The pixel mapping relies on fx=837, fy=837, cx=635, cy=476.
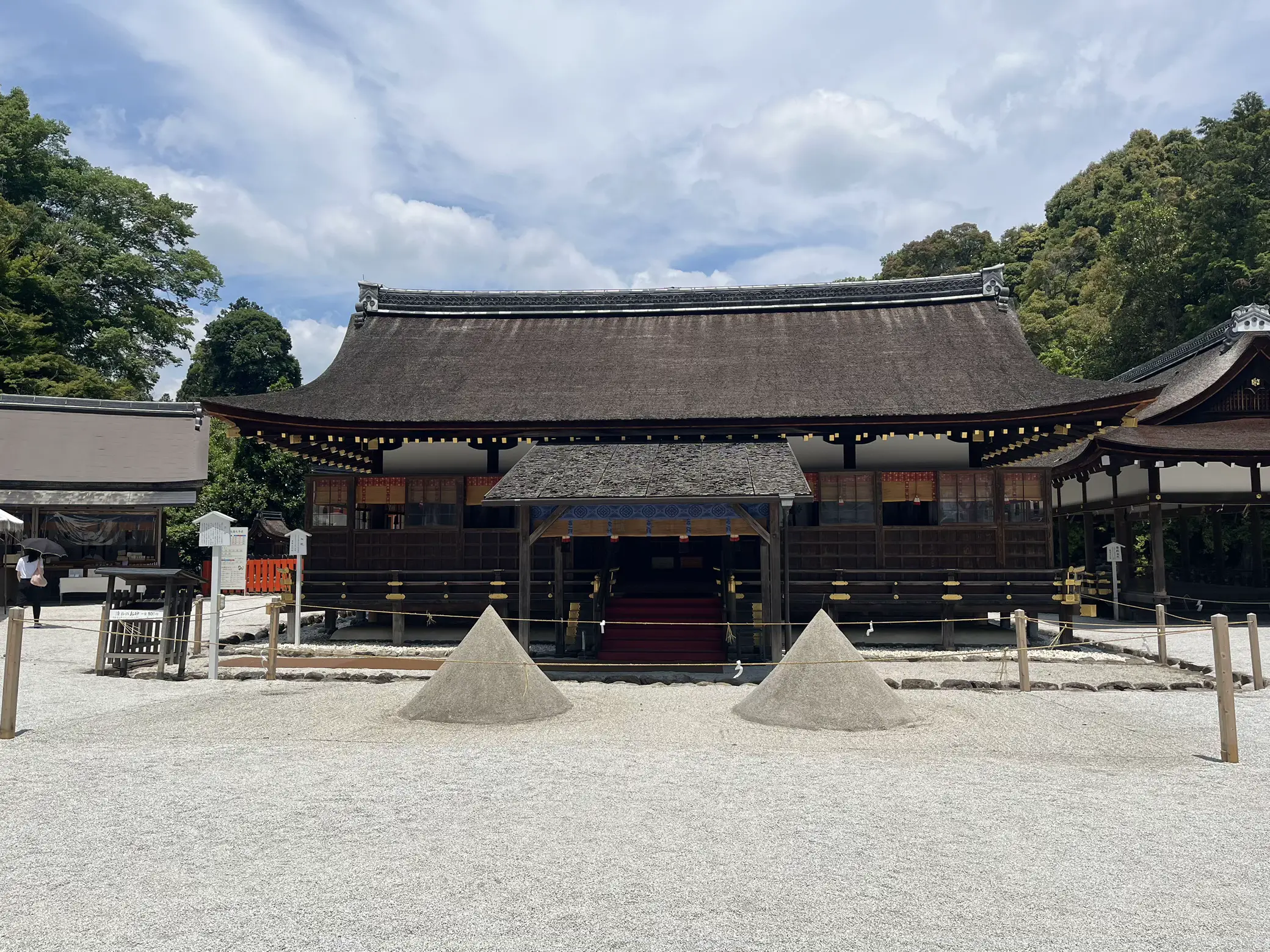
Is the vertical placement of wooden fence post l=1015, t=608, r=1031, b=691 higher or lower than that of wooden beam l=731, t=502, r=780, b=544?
lower

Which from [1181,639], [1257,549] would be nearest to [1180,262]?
[1257,549]

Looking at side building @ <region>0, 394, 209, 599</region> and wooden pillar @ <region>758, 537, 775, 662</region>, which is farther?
side building @ <region>0, 394, 209, 599</region>

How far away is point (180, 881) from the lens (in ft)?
16.3

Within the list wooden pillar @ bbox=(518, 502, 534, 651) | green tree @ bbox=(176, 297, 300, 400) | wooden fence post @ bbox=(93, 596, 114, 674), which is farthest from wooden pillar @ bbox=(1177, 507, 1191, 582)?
green tree @ bbox=(176, 297, 300, 400)

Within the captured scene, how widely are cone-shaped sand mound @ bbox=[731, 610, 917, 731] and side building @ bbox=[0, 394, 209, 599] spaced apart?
19196 millimetres

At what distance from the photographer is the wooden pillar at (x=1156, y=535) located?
19.3 m

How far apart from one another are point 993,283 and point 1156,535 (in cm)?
708

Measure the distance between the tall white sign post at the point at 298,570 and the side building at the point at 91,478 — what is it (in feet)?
31.5

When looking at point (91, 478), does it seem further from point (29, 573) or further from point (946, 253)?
point (946, 253)

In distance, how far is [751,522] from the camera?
501 inches

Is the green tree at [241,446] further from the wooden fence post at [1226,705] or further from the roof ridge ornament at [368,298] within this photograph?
the wooden fence post at [1226,705]

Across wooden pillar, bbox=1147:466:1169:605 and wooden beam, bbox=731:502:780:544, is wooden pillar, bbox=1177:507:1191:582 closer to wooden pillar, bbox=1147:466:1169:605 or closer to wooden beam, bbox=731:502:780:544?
wooden pillar, bbox=1147:466:1169:605

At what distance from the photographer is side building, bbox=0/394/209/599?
82.5 ft

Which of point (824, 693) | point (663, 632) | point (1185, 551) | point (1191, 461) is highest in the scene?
point (1191, 461)
